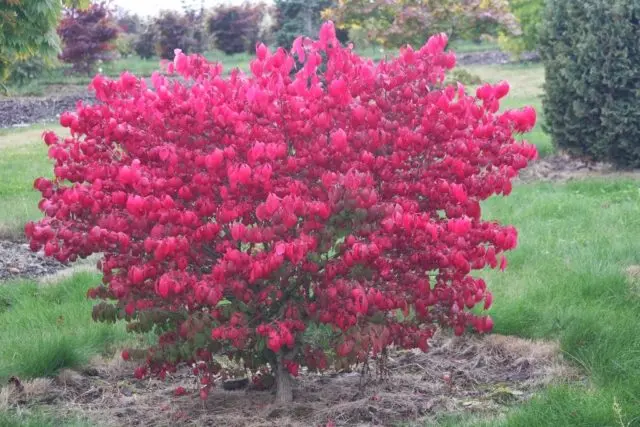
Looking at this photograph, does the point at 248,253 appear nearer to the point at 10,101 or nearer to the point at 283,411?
the point at 283,411

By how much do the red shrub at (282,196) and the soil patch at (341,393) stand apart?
37 centimetres

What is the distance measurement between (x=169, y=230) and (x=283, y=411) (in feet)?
3.89

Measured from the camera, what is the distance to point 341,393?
15.1 feet

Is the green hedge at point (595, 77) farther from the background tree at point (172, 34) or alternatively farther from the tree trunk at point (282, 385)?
the background tree at point (172, 34)

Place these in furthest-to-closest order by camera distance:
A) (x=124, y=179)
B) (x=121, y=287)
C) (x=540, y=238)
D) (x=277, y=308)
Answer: (x=540, y=238)
(x=277, y=308)
(x=121, y=287)
(x=124, y=179)

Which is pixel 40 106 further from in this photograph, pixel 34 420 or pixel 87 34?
pixel 34 420

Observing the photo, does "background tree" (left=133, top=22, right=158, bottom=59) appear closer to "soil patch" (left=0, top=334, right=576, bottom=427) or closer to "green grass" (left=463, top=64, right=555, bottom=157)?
"green grass" (left=463, top=64, right=555, bottom=157)

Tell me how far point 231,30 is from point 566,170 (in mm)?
26005

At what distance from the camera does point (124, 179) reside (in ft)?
11.7

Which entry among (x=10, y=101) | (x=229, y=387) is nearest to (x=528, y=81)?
(x=10, y=101)

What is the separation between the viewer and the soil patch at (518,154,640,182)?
1019 centimetres

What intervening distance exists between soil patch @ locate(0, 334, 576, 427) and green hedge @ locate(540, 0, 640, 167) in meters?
5.60

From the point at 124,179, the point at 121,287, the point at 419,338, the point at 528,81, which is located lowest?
the point at 528,81

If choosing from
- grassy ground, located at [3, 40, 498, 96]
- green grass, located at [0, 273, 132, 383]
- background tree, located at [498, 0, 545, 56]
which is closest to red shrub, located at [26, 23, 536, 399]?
green grass, located at [0, 273, 132, 383]
